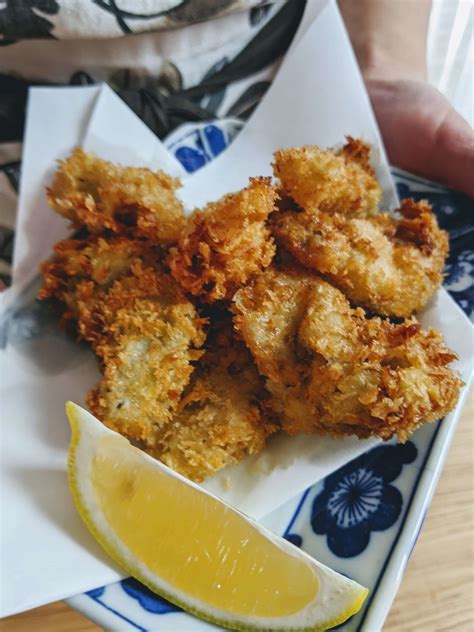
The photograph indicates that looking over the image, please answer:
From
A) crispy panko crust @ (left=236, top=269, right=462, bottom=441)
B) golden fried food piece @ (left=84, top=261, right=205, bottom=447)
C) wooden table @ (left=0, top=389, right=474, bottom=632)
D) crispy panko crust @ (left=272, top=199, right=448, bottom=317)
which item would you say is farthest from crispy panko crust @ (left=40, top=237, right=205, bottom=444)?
wooden table @ (left=0, top=389, right=474, bottom=632)

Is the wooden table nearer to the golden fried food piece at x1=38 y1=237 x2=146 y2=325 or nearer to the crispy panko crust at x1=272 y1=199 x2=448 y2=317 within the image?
the crispy panko crust at x1=272 y1=199 x2=448 y2=317

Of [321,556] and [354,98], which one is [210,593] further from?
[354,98]

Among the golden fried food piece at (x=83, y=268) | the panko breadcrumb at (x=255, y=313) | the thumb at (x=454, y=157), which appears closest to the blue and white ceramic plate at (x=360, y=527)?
the panko breadcrumb at (x=255, y=313)

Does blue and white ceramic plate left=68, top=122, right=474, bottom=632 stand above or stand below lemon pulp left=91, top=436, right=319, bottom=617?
below

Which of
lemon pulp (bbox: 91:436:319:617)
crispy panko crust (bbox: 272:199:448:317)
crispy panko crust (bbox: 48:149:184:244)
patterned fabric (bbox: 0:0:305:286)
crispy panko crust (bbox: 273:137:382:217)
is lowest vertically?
lemon pulp (bbox: 91:436:319:617)

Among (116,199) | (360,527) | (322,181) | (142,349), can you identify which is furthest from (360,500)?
(116,199)

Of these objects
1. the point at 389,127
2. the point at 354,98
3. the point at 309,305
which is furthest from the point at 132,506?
the point at 389,127
